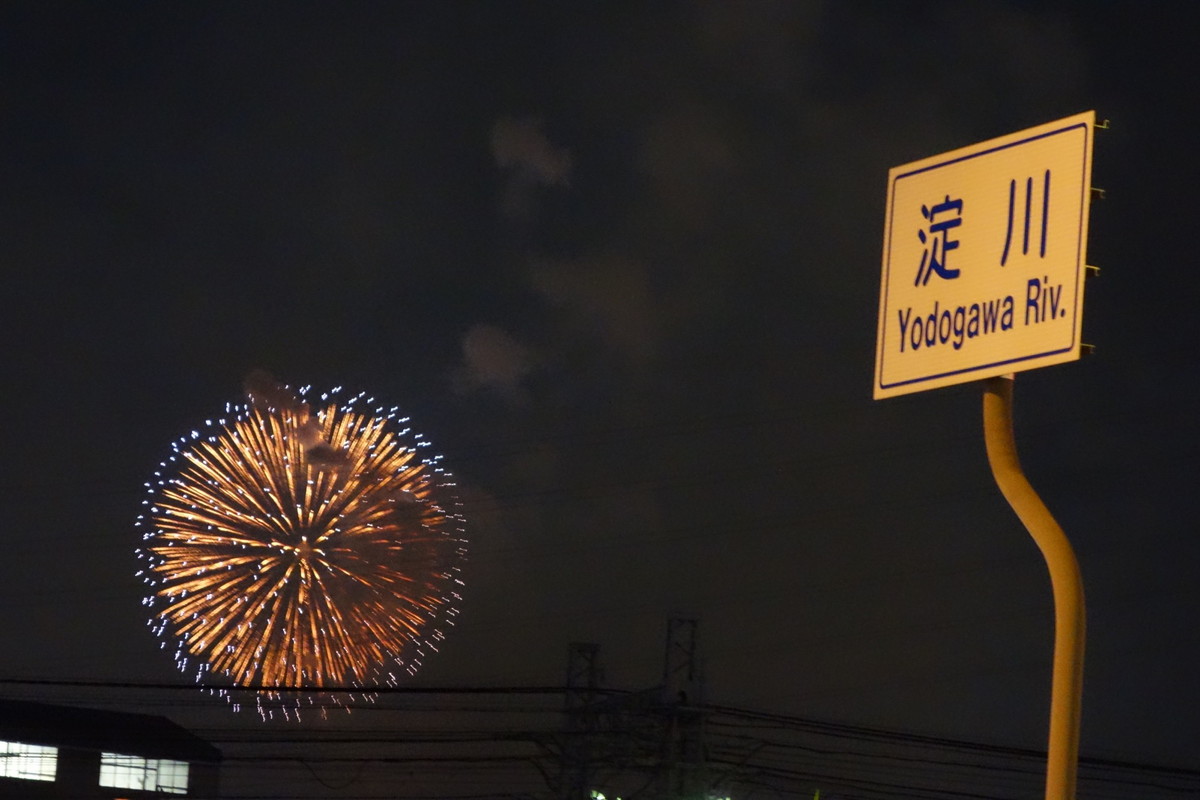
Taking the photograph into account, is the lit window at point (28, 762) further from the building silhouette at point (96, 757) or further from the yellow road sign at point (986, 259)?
the yellow road sign at point (986, 259)

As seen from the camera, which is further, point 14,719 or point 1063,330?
point 14,719

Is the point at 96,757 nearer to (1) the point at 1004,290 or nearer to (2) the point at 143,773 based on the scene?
(2) the point at 143,773

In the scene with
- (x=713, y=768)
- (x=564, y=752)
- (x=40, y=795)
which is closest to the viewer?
(x=713, y=768)

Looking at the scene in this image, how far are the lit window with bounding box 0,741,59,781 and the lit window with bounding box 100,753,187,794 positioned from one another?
2134 mm

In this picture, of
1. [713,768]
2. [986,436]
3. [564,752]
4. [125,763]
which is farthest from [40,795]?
[986,436]

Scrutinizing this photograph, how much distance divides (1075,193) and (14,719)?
78.1 meters

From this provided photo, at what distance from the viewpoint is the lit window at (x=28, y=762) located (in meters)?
76.1

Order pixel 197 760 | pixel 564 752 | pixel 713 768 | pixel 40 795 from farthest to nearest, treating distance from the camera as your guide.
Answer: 1. pixel 197 760
2. pixel 40 795
3. pixel 564 752
4. pixel 713 768

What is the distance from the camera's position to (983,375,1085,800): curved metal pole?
23.6ft

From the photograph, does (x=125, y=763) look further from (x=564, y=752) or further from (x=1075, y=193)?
(x=1075, y=193)

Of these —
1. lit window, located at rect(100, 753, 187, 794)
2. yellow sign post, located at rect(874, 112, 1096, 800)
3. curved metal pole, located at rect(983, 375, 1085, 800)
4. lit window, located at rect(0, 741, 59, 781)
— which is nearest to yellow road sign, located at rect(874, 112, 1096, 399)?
yellow sign post, located at rect(874, 112, 1096, 800)

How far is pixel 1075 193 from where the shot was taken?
23.5 feet

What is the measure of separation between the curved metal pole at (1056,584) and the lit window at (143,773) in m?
74.6

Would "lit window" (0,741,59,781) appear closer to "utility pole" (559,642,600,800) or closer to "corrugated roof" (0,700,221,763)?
"corrugated roof" (0,700,221,763)
